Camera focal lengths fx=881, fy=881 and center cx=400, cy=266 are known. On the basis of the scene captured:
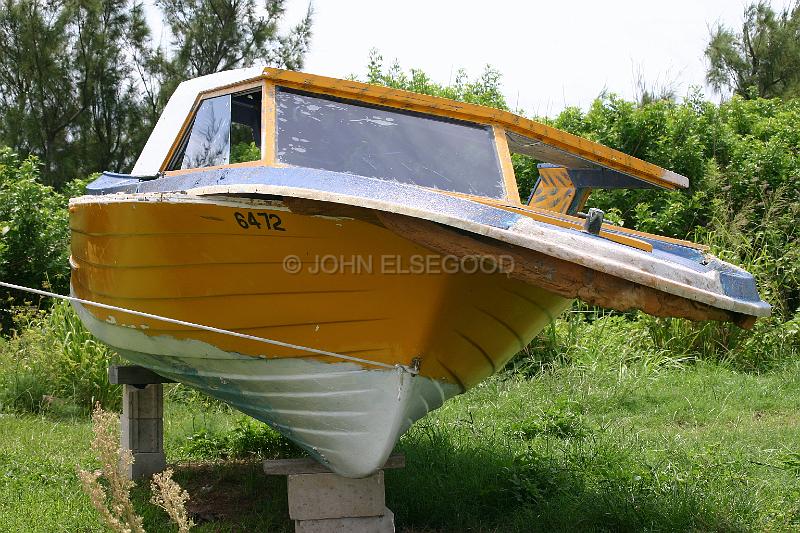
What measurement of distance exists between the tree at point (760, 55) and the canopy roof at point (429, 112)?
15.2 meters

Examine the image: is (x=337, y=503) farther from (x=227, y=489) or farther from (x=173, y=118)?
(x=173, y=118)

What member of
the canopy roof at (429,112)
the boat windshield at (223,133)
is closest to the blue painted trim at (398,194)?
the boat windshield at (223,133)

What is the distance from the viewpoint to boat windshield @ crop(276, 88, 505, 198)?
4.07 m

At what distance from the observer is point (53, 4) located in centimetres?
1527

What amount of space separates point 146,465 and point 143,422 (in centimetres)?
28

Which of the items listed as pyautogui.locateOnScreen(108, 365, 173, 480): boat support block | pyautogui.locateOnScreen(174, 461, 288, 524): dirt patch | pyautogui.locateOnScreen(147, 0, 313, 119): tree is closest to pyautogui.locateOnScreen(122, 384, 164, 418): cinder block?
pyautogui.locateOnScreen(108, 365, 173, 480): boat support block

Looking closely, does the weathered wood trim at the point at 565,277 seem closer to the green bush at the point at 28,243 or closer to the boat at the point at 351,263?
the boat at the point at 351,263

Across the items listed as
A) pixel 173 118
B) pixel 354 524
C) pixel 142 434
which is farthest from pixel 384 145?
pixel 142 434

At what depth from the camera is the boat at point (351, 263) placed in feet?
10.1

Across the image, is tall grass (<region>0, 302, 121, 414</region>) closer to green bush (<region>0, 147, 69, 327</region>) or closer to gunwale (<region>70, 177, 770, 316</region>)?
green bush (<region>0, 147, 69, 327</region>)

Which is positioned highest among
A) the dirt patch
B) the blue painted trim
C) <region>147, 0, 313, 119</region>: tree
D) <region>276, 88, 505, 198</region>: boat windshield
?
<region>147, 0, 313, 119</region>: tree

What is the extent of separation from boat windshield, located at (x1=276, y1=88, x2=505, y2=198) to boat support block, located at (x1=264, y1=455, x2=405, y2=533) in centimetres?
141

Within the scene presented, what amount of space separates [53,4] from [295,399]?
13.6 metres

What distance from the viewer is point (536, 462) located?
511 cm
